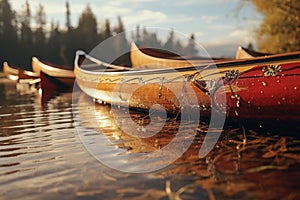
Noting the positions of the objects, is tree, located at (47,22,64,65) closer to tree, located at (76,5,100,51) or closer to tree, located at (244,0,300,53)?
tree, located at (76,5,100,51)

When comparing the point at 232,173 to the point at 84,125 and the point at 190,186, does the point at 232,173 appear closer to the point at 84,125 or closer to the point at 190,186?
the point at 190,186

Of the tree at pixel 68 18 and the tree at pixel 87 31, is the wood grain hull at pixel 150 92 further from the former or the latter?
the tree at pixel 68 18

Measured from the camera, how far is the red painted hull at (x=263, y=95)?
4.59m

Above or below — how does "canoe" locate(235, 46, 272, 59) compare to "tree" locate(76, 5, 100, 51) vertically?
below

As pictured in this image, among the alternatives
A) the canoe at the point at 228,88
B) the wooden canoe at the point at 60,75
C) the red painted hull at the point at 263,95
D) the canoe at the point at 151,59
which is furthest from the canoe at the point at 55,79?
the red painted hull at the point at 263,95

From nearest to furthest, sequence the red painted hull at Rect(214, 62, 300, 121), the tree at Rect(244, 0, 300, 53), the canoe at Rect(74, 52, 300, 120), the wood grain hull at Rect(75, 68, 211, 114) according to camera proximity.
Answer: the red painted hull at Rect(214, 62, 300, 121) → the canoe at Rect(74, 52, 300, 120) → the wood grain hull at Rect(75, 68, 211, 114) → the tree at Rect(244, 0, 300, 53)

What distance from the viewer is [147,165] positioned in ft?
11.7

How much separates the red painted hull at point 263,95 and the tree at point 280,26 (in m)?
20.5

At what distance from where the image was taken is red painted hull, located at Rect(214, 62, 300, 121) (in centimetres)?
459

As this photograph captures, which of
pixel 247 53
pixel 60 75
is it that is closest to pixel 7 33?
pixel 60 75

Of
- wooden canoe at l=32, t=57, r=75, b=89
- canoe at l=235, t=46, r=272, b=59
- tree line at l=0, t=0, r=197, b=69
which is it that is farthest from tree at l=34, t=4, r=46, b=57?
canoe at l=235, t=46, r=272, b=59

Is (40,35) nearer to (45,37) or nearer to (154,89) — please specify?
(45,37)

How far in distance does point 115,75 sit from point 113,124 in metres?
2.22

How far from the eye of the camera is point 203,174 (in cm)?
312
